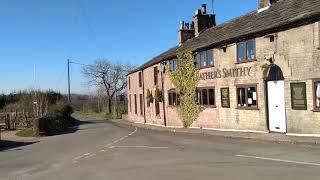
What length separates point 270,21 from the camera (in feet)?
74.2

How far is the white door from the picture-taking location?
70.5 ft

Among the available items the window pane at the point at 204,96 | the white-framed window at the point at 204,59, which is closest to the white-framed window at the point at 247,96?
the white-framed window at the point at 204,59

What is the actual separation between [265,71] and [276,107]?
1821mm

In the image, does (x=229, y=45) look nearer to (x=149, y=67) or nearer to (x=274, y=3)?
(x=274, y=3)

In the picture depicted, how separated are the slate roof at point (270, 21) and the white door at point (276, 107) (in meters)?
2.54

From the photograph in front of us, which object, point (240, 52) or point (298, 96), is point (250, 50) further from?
point (298, 96)

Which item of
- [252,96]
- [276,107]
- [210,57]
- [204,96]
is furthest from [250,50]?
[204,96]

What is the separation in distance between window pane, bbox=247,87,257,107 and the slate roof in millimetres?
2632

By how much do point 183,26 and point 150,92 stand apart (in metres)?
6.73

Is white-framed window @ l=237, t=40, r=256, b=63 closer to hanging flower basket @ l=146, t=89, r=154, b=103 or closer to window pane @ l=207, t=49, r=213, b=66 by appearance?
window pane @ l=207, t=49, r=213, b=66

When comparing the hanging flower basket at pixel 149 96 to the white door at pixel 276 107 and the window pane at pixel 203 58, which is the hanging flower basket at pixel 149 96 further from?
the white door at pixel 276 107

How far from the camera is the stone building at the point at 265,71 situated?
19.6 m

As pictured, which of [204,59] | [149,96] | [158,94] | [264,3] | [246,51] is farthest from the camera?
[149,96]

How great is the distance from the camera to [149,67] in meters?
43.0
